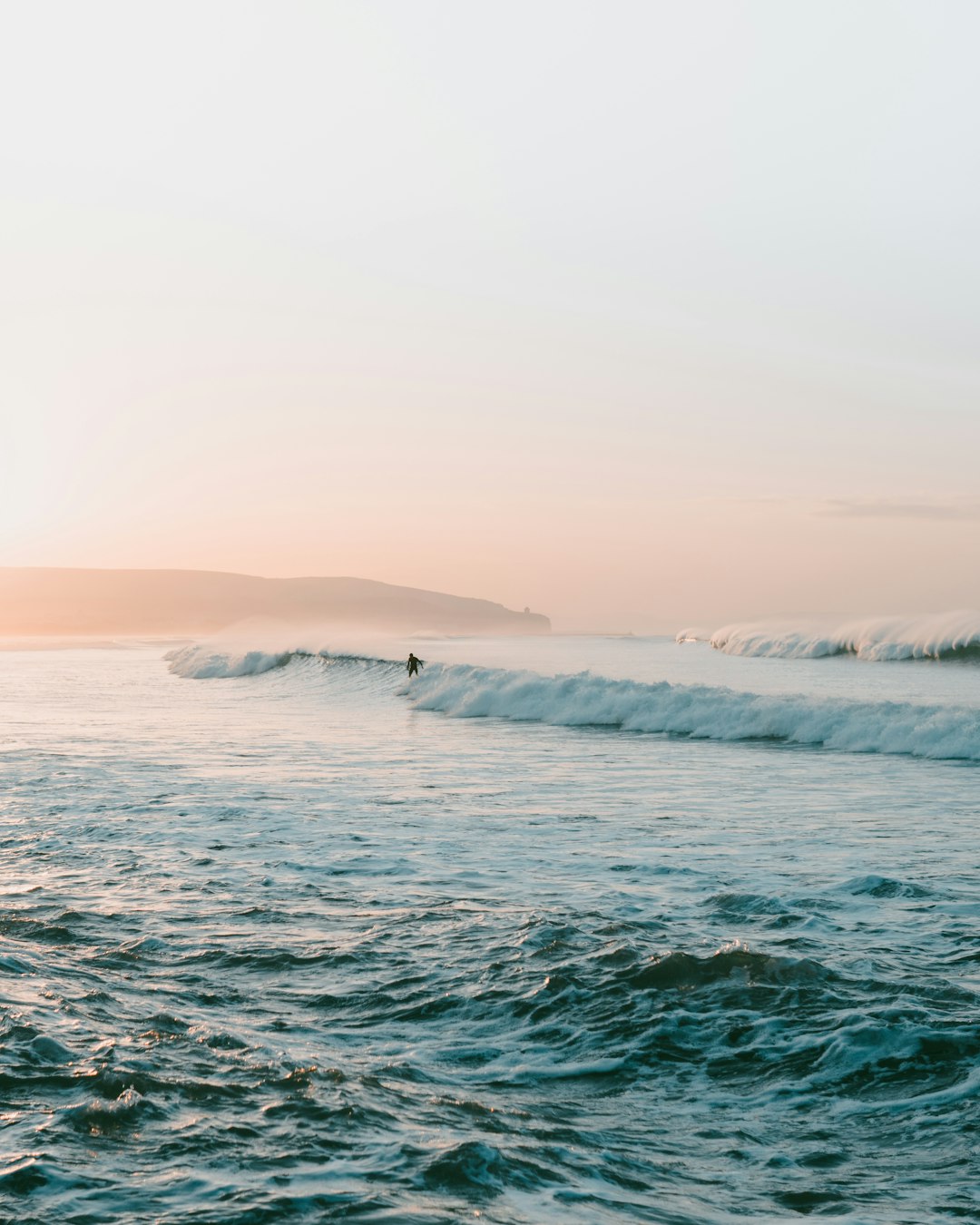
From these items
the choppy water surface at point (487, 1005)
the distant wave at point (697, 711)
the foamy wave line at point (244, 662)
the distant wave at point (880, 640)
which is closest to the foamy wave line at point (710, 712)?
the distant wave at point (697, 711)

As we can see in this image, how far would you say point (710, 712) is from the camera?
26.0m

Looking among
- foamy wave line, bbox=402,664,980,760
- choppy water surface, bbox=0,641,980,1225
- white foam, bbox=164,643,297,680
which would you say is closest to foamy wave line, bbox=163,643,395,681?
white foam, bbox=164,643,297,680

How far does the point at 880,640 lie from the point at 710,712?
124ft

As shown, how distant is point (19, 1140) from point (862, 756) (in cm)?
1841

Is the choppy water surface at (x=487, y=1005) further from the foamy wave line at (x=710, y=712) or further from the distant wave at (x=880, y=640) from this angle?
the distant wave at (x=880, y=640)

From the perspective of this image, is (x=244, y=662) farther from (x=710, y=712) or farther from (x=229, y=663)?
(x=710, y=712)

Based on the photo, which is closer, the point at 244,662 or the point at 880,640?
the point at 244,662

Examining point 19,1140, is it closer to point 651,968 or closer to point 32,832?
point 651,968

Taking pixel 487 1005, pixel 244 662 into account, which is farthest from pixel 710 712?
pixel 244 662

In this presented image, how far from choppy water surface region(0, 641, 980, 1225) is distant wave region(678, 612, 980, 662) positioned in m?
44.0

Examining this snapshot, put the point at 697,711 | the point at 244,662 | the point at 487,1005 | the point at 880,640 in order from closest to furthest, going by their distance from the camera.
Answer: the point at 487,1005, the point at 697,711, the point at 244,662, the point at 880,640

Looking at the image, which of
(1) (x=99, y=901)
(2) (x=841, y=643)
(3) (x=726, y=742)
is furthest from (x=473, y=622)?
(1) (x=99, y=901)

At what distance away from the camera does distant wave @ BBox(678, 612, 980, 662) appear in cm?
5678

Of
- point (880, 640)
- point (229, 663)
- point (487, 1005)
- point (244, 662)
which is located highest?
point (880, 640)
